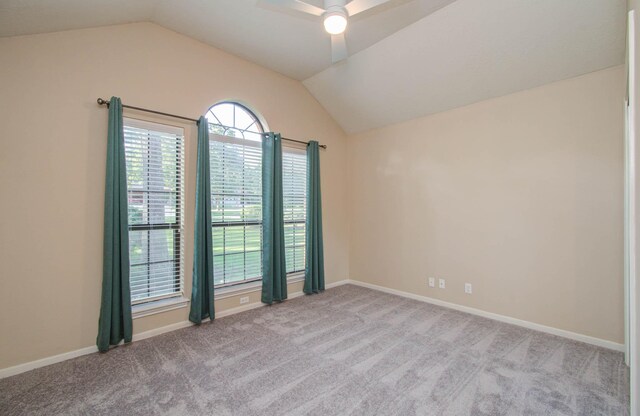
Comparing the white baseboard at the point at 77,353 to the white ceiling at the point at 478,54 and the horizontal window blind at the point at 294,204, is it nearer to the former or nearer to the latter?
the horizontal window blind at the point at 294,204

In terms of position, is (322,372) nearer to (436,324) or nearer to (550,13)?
(436,324)

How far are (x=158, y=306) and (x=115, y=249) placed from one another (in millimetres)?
755

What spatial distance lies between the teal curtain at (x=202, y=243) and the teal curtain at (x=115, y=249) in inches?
24.8

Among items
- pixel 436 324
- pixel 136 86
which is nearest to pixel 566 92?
pixel 436 324

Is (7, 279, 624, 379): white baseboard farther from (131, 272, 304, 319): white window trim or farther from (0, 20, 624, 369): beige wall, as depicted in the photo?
(131, 272, 304, 319): white window trim

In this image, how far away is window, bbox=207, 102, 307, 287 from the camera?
351cm

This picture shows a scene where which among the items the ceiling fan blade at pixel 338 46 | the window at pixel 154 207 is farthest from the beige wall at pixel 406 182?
the ceiling fan blade at pixel 338 46

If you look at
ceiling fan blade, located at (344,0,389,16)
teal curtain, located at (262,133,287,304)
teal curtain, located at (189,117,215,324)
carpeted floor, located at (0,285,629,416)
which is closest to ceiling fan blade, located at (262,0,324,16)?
ceiling fan blade, located at (344,0,389,16)

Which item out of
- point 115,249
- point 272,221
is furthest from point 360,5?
point 115,249

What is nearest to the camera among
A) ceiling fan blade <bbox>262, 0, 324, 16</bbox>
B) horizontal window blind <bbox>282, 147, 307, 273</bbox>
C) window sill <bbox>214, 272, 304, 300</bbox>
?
ceiling fan blade <bbox>262, 0, 324, 16</bbox>

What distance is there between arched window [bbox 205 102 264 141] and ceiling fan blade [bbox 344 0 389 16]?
2.05 metres

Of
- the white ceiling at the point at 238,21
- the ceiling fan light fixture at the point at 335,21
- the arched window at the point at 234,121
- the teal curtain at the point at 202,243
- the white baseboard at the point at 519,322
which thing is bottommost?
the white baseboard at the point at 519,322

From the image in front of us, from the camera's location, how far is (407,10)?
275cm

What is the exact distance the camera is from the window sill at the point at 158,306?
2.86m
